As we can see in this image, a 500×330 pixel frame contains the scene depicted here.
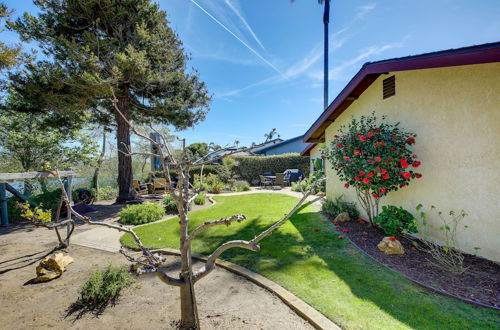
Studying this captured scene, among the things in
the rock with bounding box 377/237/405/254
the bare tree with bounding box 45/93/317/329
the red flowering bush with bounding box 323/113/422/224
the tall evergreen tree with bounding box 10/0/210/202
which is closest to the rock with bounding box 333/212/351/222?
the red flowering bush with bounding box 323/113/422/224

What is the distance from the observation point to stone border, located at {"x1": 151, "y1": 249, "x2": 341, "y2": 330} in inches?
90.0

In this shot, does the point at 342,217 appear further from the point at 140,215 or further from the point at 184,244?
the point at 140,215

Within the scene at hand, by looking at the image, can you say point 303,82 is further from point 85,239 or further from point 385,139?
point 85,239

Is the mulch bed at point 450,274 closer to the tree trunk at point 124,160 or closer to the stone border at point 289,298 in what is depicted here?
the stone border at point 289,298

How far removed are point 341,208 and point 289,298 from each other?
4.70 meters

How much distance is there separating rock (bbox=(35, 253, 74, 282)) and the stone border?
110 inches

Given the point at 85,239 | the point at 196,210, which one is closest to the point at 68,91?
the point at 85,239

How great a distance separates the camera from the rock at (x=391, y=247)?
4.09m

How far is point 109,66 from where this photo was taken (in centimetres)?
852

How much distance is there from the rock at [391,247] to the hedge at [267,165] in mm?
13960

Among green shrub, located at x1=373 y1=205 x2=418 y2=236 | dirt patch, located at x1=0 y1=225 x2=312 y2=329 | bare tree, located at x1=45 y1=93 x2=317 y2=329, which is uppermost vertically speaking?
bare tree, located at x1=45 y1=93 x2=317 y2=329

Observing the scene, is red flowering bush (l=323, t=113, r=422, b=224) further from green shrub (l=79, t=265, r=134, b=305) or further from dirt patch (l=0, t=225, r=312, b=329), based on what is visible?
green shrub (l=79, t=265, r=134, b=305)

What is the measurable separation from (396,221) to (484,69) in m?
3.16

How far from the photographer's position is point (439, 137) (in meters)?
4.35
